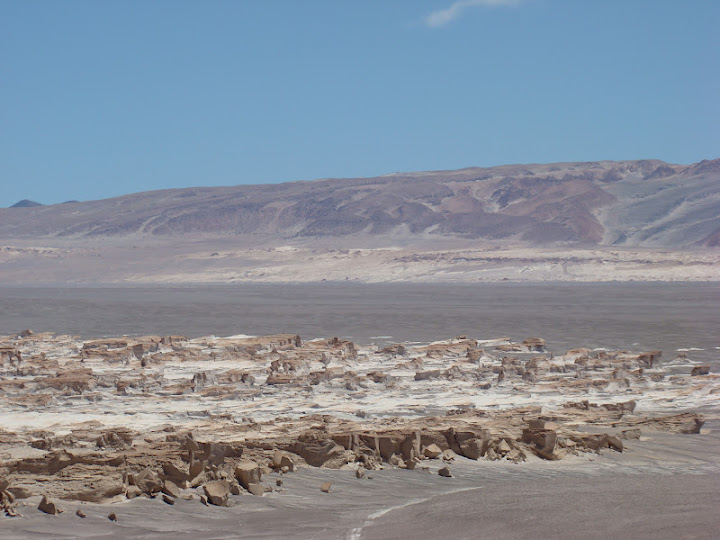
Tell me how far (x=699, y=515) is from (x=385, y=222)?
104 metres

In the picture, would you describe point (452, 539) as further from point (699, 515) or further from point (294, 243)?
point (294, 243)

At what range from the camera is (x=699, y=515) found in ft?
20.6

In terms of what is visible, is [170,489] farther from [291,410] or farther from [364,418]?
[291,410]

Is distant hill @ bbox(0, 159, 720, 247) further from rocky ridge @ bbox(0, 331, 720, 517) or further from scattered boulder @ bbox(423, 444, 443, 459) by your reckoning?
scattered boulder @ bbox(423, 444, 443, 459)

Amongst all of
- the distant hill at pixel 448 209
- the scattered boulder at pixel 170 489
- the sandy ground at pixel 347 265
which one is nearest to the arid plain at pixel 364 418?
the scattered boulder at pixel 170 489

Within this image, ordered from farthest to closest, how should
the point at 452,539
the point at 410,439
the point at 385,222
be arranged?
the point at 385,222 < the point at 410,439 < the point at 452,539

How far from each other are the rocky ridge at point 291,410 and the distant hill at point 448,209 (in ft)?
251

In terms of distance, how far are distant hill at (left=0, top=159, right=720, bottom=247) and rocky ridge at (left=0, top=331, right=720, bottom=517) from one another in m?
76.6

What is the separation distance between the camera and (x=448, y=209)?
116 meters

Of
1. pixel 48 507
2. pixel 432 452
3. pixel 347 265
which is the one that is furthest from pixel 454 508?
pixel 347 265

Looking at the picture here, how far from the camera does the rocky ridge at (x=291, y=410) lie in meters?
7.30

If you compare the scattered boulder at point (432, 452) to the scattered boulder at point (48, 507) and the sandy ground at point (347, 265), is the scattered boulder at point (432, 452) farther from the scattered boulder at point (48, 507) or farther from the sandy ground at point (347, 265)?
the sandy ground at point (347, 265)

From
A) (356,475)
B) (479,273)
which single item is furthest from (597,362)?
(479,273)

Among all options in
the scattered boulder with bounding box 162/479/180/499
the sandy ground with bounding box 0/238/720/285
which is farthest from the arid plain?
the sandy ground with bounding box 0/238/720/285
